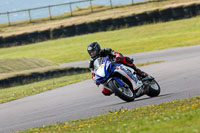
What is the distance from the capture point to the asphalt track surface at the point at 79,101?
1064 centimetres

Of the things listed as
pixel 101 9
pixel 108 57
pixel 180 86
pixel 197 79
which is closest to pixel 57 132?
pixel 108 57

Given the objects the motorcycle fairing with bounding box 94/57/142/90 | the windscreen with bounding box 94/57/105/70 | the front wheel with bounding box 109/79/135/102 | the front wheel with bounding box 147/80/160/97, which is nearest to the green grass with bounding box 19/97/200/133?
the front wheel with bounding box 109/79/135/102

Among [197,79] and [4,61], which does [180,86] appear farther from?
[4,61]

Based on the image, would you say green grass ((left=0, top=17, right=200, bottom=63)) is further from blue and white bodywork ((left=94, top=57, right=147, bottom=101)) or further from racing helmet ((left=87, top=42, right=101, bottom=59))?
racing helmet ((left=87, top=42, right=101, bottom=59))

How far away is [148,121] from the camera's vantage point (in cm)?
735

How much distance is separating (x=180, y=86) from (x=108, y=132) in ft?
20.3

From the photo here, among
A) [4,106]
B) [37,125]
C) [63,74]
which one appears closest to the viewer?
[37,125]

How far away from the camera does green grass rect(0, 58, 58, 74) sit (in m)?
22.7

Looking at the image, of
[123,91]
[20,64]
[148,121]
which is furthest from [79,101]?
[20,64]

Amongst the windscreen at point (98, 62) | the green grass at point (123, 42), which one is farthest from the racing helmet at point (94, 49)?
the green grass at point (123, 42)

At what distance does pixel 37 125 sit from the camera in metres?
10.0

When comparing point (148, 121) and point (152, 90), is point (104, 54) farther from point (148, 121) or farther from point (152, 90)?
point (148, 121)

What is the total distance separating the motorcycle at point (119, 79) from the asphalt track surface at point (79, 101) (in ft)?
0.86

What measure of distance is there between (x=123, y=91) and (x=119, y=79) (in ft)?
0.99
